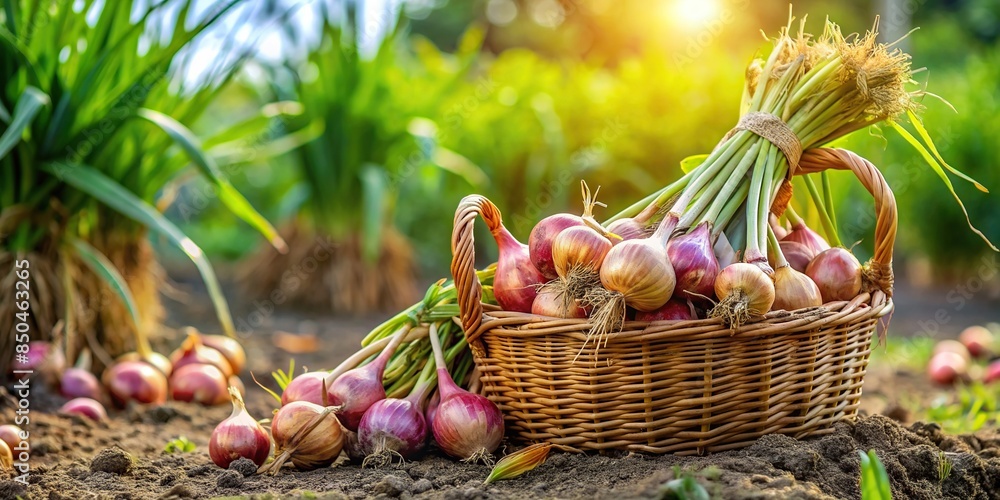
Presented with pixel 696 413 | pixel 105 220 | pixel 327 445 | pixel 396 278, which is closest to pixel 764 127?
pixel 696 413

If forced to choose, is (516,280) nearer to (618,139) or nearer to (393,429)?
(393,429)

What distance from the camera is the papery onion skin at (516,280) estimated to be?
165 centimetres

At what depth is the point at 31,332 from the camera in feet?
8.68

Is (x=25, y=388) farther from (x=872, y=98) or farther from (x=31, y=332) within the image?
(x=872, y=98)

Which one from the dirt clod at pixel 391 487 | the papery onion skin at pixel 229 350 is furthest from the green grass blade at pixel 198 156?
the dirt clod at pixel 391 487

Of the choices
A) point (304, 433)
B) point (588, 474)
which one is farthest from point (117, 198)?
point (588, 474)

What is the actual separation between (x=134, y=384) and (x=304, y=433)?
113cm

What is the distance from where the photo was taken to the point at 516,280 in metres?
1.66

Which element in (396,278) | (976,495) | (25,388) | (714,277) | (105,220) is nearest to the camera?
(714,277)

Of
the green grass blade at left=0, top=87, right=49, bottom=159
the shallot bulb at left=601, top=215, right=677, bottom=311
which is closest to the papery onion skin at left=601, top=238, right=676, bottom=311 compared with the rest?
the shallot bulb at left=601, top=215, right=677, bottom=311

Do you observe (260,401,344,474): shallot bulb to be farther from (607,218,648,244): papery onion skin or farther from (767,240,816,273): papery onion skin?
(767,240,816,273): papery onion skin

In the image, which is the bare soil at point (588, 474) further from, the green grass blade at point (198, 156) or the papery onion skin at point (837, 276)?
the green grass blade at point (198, 156)

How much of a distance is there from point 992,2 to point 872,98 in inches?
472

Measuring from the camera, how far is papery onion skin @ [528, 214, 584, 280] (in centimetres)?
158
